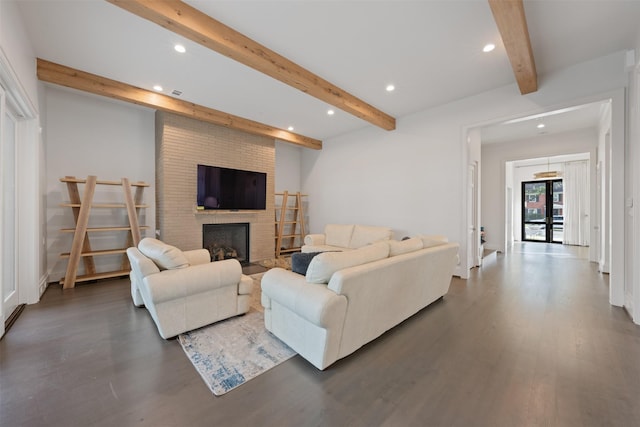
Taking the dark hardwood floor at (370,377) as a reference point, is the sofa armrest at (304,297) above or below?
above

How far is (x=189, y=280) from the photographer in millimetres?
2363

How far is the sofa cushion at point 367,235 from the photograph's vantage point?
5.12 metres

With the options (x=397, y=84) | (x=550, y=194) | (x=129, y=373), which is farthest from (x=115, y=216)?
(x=550, y=194)

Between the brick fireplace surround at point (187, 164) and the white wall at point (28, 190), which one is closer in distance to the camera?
the white wall at point (28, 190)

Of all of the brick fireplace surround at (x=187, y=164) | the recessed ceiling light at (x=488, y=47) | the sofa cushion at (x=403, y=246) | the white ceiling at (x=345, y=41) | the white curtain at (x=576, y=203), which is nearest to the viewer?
the white ceiling at (x=345, y=41)

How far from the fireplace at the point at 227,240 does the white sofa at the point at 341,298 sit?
348 centimetres

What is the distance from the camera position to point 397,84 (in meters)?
3.85

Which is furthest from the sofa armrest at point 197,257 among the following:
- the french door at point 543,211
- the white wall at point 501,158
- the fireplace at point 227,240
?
the french door at point 543,211

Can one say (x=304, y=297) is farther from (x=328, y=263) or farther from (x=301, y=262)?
(x=301, y=262)

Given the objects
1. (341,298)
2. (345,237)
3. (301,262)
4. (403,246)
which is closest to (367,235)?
(345,237)

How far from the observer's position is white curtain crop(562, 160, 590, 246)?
7.84m

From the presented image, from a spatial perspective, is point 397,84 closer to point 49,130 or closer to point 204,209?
point 204,209

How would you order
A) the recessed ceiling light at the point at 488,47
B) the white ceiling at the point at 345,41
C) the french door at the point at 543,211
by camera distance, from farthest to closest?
the french door at the point at 543,211 < the recessed ceiling light at the point at 488,47 < the white ceiling at the point at 345,41

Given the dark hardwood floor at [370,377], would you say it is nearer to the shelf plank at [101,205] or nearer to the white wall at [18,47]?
the shelf plank at [101,205]
